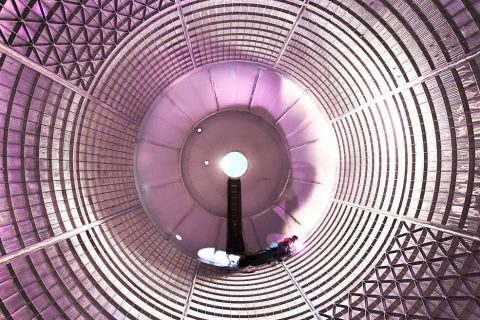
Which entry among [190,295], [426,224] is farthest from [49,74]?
[426,224]

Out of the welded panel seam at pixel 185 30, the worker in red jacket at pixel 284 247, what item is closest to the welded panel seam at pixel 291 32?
the welded panel seam at pixel 185 30

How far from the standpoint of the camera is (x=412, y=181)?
461 inches

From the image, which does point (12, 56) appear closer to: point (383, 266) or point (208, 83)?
point (208, 83)

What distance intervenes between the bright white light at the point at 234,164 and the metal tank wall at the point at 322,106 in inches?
186

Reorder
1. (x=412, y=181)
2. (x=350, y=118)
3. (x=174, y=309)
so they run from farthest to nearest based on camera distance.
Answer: (x=350, y=118)
(x=174, y=309)
(x=412, y=181)

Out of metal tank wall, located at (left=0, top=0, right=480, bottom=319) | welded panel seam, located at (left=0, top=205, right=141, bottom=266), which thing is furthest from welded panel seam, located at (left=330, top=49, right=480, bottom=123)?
welded panel seam, located at (left=0, top=205, right=141, bottom=266)

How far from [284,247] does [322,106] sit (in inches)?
287

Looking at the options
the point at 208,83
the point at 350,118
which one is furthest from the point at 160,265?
the point at 350,118

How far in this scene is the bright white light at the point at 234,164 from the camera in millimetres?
16344

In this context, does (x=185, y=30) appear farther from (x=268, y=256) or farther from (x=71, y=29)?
(x=268, y=256)

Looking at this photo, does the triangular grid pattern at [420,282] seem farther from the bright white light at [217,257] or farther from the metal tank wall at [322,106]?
the bright white light at [217,257]

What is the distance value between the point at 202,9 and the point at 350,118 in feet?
25.8

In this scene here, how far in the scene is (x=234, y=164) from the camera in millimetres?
16406

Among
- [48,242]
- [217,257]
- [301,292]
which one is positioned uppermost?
[48,242]
